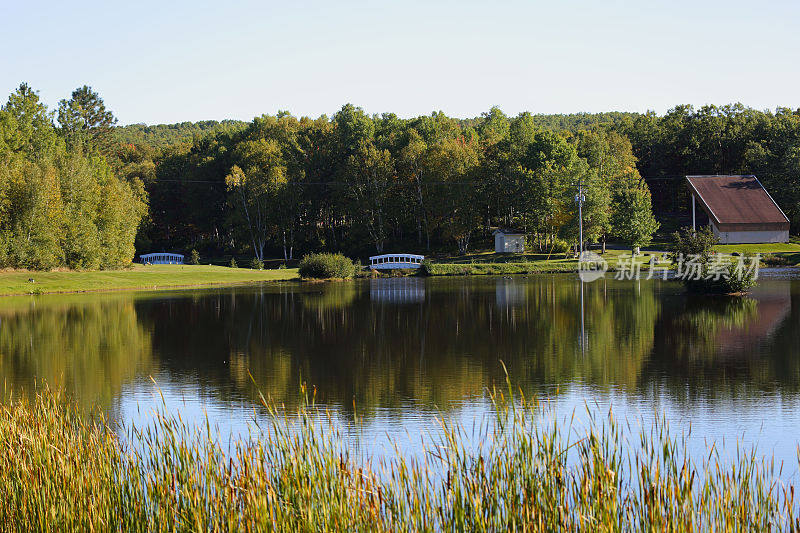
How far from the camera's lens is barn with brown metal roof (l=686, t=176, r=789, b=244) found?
69.4 m

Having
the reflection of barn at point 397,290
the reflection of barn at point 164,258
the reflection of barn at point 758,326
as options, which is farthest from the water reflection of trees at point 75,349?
the reflection of barn at point 164,258

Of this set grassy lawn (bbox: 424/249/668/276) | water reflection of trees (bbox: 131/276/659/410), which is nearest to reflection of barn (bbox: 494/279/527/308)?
water reflection of trees (bbox: 131/276/659/410)

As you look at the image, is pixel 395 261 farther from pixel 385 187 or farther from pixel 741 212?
pixel 741 212

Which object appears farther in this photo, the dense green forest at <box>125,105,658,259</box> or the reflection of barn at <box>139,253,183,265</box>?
the reflection of barn at <box>139,253,183,265</box>

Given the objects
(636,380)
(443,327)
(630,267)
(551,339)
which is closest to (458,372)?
(636,380)

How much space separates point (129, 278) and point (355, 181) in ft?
105

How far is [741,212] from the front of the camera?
2758 inches

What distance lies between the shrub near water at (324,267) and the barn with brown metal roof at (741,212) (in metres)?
31.9

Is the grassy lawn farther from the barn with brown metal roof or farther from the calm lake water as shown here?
the calm lake water

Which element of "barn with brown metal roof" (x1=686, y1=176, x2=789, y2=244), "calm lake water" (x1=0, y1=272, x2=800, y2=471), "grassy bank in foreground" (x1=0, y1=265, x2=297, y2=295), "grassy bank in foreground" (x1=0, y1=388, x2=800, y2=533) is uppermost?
"barn with brown metal roof" (x1=686, y1=176, x2=789, y2=244)

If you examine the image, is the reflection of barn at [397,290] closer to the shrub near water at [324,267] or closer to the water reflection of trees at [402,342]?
the water reflection of trees at [402,342]

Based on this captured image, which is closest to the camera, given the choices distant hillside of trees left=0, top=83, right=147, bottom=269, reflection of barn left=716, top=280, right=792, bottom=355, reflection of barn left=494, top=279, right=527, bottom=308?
reflection of barn left=716, top=280, right=792, bottom=355

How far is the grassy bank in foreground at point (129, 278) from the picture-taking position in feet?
167

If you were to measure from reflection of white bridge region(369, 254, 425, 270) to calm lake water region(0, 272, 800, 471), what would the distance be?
29215 mm
